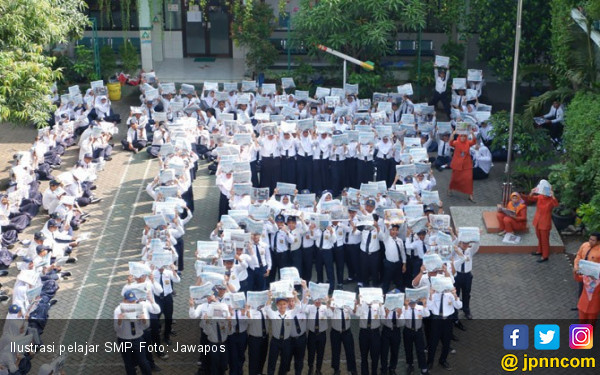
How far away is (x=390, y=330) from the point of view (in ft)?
47.7

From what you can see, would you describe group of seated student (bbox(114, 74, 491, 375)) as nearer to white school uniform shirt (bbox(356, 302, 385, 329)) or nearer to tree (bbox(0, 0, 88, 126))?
white school uniform shirt (bbox(356, 302, 385, 329))

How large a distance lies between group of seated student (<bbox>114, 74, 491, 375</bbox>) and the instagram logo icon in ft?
5.84

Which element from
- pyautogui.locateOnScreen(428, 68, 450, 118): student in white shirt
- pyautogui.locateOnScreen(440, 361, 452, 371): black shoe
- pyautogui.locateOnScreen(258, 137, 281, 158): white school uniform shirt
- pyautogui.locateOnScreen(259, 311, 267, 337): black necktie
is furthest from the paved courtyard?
pyautogui.locateOnScreen(428, 68, 450, 118): student in white shirt

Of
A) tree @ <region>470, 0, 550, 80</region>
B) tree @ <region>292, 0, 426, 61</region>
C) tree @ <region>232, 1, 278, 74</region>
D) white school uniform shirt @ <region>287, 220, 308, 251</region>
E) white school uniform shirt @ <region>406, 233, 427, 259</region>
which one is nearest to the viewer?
white school uniform shirt @ <region>406, 233, 427, 259</region>

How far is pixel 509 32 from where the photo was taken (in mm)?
25047

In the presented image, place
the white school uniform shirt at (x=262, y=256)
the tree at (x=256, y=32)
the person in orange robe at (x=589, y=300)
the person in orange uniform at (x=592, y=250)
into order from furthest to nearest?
the tree at (x=256, y=32)
the white school uniform shirt at (x=262, y=256)
the person in orange uniform at (x=592, y=250)
the person in orange robe at (x=589, y=300)

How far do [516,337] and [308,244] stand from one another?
3909 mm

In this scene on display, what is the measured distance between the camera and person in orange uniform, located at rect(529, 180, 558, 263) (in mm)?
17906

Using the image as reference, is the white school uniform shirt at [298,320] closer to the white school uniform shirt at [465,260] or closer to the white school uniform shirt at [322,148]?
the white school uniform shirt at [465,260]

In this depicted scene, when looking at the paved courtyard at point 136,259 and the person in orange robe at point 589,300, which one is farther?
the paved courtyard at point 136,259

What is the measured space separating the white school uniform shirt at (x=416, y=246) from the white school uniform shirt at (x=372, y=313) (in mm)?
2328

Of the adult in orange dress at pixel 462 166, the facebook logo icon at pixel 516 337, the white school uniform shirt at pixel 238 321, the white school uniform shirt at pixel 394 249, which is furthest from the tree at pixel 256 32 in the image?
the white school uniform shirt at pixel 238 321

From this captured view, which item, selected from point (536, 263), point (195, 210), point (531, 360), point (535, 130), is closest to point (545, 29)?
point (535, 130)

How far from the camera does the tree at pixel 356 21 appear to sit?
25.6m
